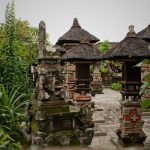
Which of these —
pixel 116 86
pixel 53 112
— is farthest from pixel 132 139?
pixel 116 86

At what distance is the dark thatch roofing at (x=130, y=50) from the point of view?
8.19 meters

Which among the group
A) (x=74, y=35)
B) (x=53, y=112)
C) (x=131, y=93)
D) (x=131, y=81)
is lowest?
(x=53, y=112)

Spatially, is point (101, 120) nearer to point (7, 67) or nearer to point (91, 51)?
point (91, 51)

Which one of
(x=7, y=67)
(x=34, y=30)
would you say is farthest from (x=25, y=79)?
(x=34, y=30)

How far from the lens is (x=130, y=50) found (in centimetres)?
831

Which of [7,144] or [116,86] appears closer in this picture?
[7,144]

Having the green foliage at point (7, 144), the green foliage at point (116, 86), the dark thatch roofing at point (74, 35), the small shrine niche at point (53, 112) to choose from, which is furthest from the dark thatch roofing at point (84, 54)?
the green foliage at point (116, 86)

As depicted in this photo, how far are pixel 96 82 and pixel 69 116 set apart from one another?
1694 cm

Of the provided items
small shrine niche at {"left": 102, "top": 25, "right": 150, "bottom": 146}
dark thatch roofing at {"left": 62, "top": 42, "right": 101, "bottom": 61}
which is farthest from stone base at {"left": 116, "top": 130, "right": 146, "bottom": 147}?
dark thatch roofing at {"left": 62, "top": 42, "right": 101, "bottom": 61}

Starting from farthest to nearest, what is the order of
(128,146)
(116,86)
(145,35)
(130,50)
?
(116,86) < (145,35) < (128,146) < (130,50)

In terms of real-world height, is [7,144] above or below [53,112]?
below

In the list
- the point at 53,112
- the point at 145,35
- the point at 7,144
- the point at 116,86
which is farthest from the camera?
the point at 116,86

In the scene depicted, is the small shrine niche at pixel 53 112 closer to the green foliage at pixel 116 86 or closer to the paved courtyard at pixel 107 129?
the paved courtyard at pixel 107 129

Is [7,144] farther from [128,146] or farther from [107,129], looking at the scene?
[107,129]
